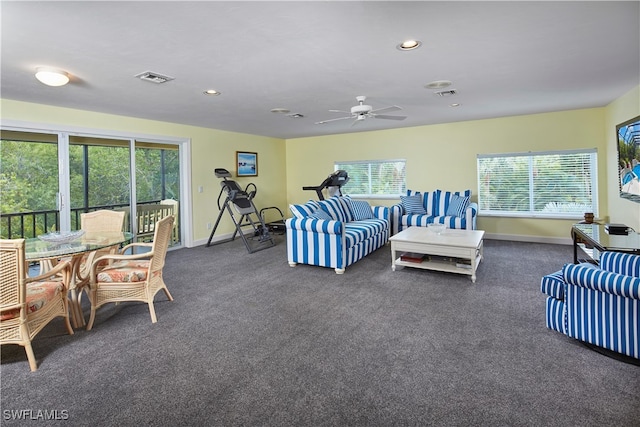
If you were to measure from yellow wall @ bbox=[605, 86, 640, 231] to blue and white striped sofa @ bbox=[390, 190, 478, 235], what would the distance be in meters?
1.87

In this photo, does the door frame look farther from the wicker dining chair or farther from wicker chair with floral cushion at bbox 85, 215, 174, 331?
wicker chair with floral cushion at bbox 85, 215, 174, 331

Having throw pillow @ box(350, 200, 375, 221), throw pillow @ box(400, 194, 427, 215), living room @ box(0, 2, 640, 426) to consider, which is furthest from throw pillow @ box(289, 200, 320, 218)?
throw pillow @ box(400, 194, 427, 215)

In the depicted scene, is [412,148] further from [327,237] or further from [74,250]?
[74,250]

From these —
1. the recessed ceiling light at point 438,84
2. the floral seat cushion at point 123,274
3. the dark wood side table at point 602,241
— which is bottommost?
the floral seat cushion at point 123,274

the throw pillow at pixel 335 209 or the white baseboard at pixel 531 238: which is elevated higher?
the throw pillow at pixel 335 209

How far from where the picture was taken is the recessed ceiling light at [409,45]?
2.52m

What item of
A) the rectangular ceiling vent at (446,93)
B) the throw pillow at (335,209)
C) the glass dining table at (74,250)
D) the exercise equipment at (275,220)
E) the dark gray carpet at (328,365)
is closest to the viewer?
the dark gray carpet at (328,365)

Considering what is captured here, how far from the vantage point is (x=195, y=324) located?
2.87 metres

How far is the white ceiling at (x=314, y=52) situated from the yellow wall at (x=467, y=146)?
107 cm

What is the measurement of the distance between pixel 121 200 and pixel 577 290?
231 inches

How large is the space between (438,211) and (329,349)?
4.40 meters

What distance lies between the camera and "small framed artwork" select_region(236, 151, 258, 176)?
7.13 metres

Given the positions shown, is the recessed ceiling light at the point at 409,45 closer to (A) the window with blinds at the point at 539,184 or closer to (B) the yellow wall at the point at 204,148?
(A) the window with blinds at the point at 539,184

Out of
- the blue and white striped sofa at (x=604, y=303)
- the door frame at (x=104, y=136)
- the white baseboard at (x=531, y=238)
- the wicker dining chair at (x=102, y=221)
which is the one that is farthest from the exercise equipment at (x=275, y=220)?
the blue and white striped sofa at (x=604, y=303)
